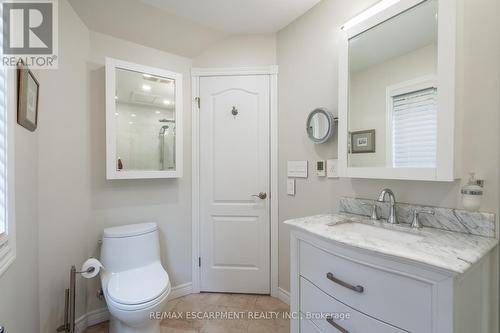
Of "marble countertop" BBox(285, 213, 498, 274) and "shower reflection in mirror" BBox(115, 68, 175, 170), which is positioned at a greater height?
"shower reflection in mirror" BBox(115, 68, 175, 170)

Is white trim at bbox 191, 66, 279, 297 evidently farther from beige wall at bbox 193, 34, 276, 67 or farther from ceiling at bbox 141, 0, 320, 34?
ceiling at bbox 141, 0, 320, 34

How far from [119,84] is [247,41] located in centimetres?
117

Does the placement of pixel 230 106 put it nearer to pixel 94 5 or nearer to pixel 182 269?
pixel 94 5

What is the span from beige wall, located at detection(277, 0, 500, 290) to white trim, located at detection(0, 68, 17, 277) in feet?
5.59

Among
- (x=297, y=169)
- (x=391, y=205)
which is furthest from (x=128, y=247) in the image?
(x=391, y=205)

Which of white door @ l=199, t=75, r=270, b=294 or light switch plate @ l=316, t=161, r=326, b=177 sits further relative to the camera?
white door @ l=199, t=75, r=270, b=294

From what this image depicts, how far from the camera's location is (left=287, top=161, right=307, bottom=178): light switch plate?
1.88 m

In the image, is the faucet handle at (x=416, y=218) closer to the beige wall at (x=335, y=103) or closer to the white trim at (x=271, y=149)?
the beige wall at (x=335, y=103)

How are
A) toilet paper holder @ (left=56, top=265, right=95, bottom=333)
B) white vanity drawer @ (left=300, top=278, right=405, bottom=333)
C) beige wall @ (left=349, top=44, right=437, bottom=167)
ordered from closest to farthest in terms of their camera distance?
white vanity drawer @ (left=300, top=278, right=405, bottom=333), beige wall @ (left=349, top=44, right=437, bottom=167), toilet paper holder @ (left=56, top=265, right=95, bottom=333)

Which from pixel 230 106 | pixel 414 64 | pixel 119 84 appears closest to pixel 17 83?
pixel 119 84

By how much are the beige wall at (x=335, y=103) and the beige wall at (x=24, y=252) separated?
5.54 ft

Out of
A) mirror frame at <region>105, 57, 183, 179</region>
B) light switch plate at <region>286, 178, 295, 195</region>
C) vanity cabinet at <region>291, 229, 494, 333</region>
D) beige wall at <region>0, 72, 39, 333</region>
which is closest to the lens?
vanity cabinet at <region>291, 229, 494, 333</region>

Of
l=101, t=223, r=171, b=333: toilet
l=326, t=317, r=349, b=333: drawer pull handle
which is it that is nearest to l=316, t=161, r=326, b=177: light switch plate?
l=326, t=317, r=349, b=333: drawer pull handle

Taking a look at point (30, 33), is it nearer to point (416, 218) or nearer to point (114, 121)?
point (114, 121)
